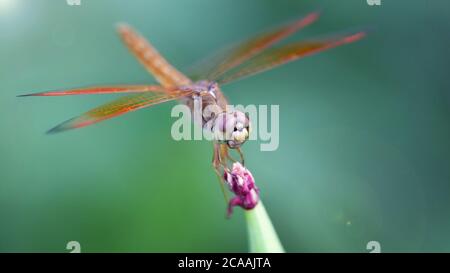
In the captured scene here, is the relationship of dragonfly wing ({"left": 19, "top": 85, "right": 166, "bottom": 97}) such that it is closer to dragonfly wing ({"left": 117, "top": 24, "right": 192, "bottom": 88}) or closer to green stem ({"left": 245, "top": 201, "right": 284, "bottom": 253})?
dragonfly wing ({"left": 117, "top": 24, "right": 192, "bottom": 88})

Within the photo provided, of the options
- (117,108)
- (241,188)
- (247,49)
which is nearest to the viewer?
(241,188)

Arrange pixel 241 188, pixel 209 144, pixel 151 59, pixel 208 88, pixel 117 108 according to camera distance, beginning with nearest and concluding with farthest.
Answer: pixel 241 188 < pixel 117 108 < pixel 208 88 < pixel 209 144 < pixel 151 59

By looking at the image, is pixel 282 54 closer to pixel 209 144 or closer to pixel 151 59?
pixel 209 144

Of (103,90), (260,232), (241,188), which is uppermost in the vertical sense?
(103,90)

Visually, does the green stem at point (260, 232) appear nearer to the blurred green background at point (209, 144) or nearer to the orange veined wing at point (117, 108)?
the orange veined wing at point (117, 108)

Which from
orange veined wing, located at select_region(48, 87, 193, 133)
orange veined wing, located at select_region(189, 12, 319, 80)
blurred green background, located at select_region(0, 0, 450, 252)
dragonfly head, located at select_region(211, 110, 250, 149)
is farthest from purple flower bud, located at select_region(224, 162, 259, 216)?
blurred green background, located at select_region(0, 0, 450, 252)

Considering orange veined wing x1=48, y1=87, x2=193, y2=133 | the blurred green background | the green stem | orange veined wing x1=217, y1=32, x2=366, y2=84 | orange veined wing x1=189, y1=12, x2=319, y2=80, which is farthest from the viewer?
the blurred green background

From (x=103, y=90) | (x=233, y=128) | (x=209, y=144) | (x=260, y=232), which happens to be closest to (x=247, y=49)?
(x=209, y=144)

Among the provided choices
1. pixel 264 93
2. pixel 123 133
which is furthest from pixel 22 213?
pixel 264 93
